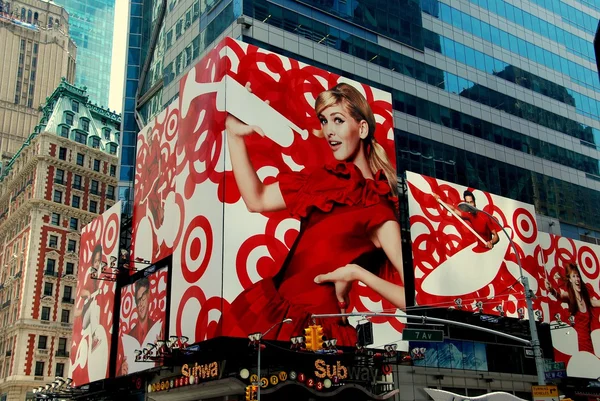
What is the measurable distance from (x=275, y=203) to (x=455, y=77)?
96.2 ft

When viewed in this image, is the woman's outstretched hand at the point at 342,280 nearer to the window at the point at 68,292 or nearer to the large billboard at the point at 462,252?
the large billboard at the point at 462,252

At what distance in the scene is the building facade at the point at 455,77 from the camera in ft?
179

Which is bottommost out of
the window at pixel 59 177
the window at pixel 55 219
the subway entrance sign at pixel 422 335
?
the subway entrance sign at pixel 422 335

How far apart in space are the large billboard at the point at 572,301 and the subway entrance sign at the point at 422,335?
33.8 metres

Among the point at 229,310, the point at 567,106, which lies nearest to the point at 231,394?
the point at 229,310

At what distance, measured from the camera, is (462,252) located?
53375 mm

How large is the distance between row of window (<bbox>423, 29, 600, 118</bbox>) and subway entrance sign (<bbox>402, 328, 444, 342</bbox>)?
41453mm

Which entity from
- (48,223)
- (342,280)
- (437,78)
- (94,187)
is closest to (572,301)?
(437,78)

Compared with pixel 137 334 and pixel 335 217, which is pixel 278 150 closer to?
pixel 335 217

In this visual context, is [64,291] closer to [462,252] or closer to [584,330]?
[462,252]

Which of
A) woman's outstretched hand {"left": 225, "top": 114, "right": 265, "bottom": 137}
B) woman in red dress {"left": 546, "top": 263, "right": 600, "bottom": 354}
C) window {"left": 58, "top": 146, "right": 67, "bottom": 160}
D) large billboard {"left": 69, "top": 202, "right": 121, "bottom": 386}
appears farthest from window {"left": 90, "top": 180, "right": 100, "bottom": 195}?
woman in red dress {"left": 546, "top": 263, "right": 600, "bottom": 354}

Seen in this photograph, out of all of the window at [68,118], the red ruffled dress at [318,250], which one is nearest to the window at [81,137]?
the window at [68,118]

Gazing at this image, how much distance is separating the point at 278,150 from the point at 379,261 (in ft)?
33.4

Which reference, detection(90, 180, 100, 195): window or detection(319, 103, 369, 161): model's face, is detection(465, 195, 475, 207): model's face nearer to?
detection(319, 103, 369, 161): model's face
